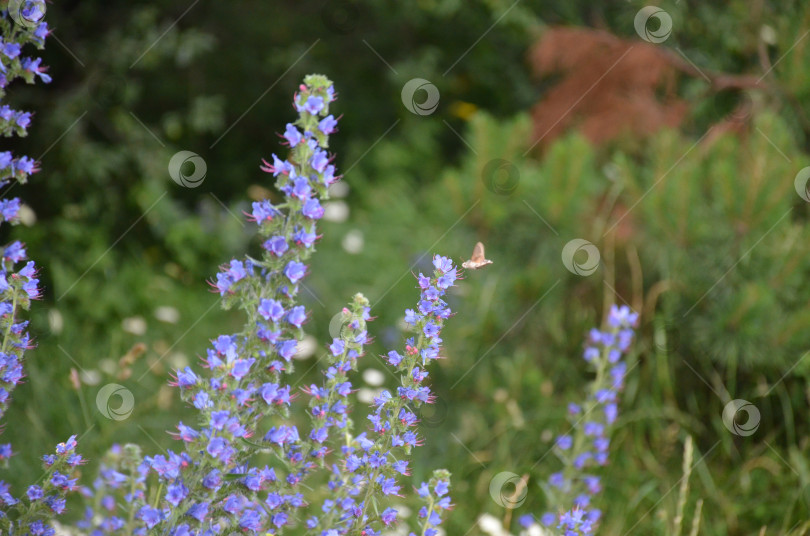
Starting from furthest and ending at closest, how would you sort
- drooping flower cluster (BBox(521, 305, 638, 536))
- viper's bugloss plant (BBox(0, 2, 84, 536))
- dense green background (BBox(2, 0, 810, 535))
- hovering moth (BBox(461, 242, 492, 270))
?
1. dense green background (BBox(2, 0, 810, 535))
2. drooping flower cluster (BBox(521, 305, 638, 536))
3. hovering moth (BBox(461, 242, 492, 270))
4. viper's bugloss plant (BBox(0, 2, 84, 536))

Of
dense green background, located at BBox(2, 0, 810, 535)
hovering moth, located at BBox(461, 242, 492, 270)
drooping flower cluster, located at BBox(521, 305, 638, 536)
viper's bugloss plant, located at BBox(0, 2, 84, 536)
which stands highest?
dense green background, located at BBox(2, 0, 810, 535)

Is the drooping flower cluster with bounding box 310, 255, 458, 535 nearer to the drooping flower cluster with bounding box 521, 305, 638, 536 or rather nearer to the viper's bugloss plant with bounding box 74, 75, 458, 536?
the viper's bugloss plant with bounding box 74, 75, 458, 536

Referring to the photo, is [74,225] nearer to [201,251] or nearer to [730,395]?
[201,251]

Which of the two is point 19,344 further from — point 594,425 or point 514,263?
point 514,263

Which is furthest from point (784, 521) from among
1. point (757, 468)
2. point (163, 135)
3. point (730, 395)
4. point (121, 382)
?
point (163, 135)

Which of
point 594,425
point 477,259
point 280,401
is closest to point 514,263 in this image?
point 594,425

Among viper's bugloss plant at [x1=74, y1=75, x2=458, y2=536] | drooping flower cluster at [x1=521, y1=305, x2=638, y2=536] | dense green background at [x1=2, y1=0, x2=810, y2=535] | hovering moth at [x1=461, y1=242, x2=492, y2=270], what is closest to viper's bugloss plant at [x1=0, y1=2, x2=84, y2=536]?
viper's bugloss plant at [x1=74, y1=75, x2=458, y2=536]

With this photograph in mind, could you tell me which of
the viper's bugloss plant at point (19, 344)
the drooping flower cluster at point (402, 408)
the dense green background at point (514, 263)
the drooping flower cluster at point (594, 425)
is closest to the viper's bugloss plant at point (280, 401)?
the drooping flower cluster at point (402, 408)
